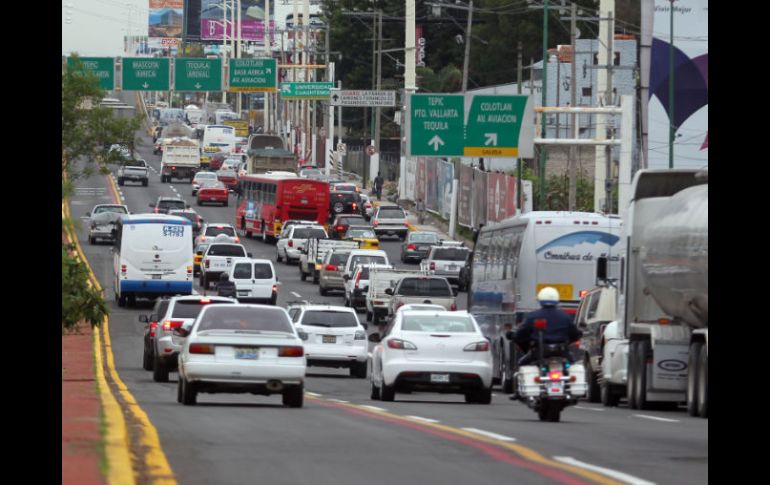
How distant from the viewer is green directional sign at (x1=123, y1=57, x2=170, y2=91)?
90062 mm

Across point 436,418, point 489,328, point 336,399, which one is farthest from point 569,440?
point 489,328

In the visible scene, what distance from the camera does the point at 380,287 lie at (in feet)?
169

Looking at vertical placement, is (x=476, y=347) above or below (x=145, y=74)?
below

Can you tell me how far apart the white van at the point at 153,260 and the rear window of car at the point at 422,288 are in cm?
830

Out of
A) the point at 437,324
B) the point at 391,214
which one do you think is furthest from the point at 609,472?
the point at 391,214

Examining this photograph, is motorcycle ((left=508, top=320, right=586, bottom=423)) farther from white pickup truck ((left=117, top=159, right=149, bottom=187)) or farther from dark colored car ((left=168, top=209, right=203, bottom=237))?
→ white pickup truck ((left=117, top=159, right=149, bottom=187))

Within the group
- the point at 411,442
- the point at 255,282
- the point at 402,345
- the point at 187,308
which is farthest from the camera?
the point at 255,282

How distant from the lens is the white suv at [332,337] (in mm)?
34969

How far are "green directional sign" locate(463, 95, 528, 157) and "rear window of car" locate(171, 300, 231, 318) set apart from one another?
19.0m

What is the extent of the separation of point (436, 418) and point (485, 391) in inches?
213

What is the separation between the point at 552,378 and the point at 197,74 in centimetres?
7307

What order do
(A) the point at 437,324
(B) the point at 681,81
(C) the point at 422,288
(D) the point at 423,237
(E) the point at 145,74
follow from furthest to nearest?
(B) the point at 681,81, (E) the point at 145,74, (D) the point at 423,237, (C) the point at 422,288, (A) the point at 437,324

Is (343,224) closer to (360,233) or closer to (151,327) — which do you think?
(360,233)
